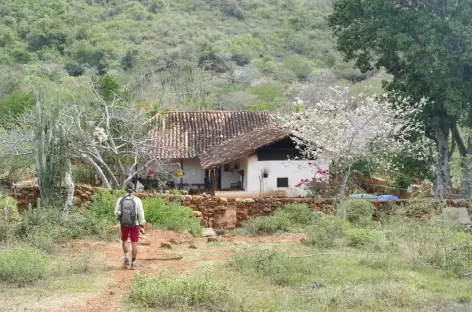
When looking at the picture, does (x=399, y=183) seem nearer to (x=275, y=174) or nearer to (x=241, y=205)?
(x=275, y=174)

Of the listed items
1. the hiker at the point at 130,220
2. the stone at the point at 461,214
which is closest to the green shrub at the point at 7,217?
the hiker at the point at 130,220

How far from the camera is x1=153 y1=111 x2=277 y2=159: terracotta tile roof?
2667cm

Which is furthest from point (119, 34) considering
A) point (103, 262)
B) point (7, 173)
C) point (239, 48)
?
point (103, 262)

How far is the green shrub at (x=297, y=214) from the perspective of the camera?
1586 centimetres

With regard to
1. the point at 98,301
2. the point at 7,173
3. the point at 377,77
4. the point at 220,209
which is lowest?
the point at 98,301

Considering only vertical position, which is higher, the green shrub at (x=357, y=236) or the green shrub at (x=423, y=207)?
the green shrub at (x=423, y=207)

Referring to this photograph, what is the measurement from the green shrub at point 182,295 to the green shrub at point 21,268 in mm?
1716

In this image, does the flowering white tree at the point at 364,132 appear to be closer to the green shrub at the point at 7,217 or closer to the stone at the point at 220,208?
the stone at the point at 220,208

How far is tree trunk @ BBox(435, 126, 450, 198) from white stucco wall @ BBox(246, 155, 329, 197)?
20.4ft

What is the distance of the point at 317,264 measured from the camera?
10359 mm

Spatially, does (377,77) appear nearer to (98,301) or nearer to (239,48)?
(239,48)

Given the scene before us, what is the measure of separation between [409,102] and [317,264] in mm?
11685

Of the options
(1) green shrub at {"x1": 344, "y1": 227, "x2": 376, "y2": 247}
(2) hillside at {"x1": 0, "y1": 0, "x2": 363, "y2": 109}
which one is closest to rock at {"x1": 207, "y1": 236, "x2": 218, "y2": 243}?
(1) green shrub at {"x1": 344, "y1": 227, "x2": 376, "y2": 247}

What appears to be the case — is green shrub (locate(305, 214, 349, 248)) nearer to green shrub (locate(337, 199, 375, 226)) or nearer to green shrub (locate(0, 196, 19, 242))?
green shrub (locate(337, 199, 375, 226))
